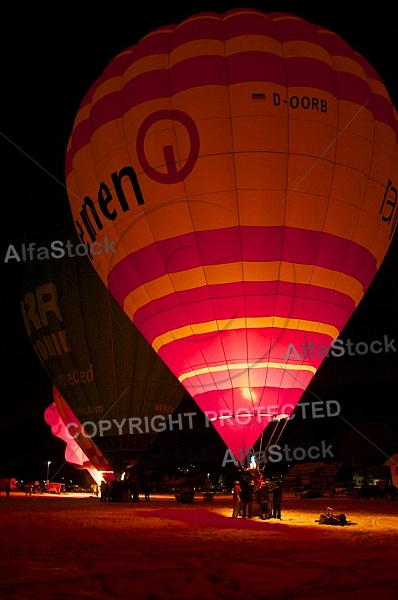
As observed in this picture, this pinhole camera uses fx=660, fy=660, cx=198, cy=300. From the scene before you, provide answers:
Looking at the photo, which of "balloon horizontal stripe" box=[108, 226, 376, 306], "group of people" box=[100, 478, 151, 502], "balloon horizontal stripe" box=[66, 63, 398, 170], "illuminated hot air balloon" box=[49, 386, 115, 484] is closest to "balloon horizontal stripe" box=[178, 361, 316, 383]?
"balloon horizontal stripe" box=[108, 226, 376, 306]

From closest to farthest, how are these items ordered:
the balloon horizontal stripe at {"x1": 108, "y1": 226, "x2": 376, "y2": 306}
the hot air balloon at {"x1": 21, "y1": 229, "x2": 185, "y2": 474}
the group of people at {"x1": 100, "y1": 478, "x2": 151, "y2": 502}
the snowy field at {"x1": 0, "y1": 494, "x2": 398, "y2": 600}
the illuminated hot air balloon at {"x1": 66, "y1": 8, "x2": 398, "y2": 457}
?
the snowy field at {"x1": 0, "y1": 494, "x2": 398, "y2": 600} → the illuminated hot air balloon at {"x1": 66, "y1": 8, "x2": 398, "y2": 457} → the balloon horizontal stripe at {"x1": 108, "y1": 226, "x2": 376, "y2": 306} → the hot air balloon at {"x1": 21, "y1": 229, "x2": 185, "y2": 474} → the group of people at {"x1": 100, "y1": 478, "x2": 151, "y2": 502}

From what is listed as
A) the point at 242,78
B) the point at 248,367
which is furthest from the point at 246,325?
the point at 242,78

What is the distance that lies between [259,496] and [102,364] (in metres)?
7.11

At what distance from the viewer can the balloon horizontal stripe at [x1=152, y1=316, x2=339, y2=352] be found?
943cm

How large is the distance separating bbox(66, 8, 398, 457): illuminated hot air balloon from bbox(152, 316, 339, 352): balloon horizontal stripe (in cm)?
2

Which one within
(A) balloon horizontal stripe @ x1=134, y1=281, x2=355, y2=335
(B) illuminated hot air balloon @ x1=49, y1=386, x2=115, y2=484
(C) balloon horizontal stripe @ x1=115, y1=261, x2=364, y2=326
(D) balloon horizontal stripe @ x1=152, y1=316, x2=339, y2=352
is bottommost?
(B) illuminated hot air balloon @ x1=49, y1=386, x2=115, y2=484

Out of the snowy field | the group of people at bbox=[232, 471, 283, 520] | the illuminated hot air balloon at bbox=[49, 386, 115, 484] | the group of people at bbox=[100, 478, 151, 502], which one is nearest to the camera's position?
the snowy field

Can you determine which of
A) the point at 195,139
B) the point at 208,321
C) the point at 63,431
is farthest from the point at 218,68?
the point at 63,431

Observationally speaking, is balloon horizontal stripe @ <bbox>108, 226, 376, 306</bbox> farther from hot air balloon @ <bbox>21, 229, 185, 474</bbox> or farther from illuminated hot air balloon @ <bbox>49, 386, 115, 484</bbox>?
illuminated hot air balloon @ <bbox>49, 386, 115, 484</bbox>

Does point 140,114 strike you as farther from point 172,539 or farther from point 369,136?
point 172,539

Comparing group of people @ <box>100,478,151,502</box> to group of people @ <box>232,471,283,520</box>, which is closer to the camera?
group of people @ <box>232,471,283,520</box>

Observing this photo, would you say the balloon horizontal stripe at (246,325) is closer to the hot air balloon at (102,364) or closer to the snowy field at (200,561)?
the snowy field at (200,561)

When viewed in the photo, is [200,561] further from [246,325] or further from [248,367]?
[246,325]

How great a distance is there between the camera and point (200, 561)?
5891 millimetres
